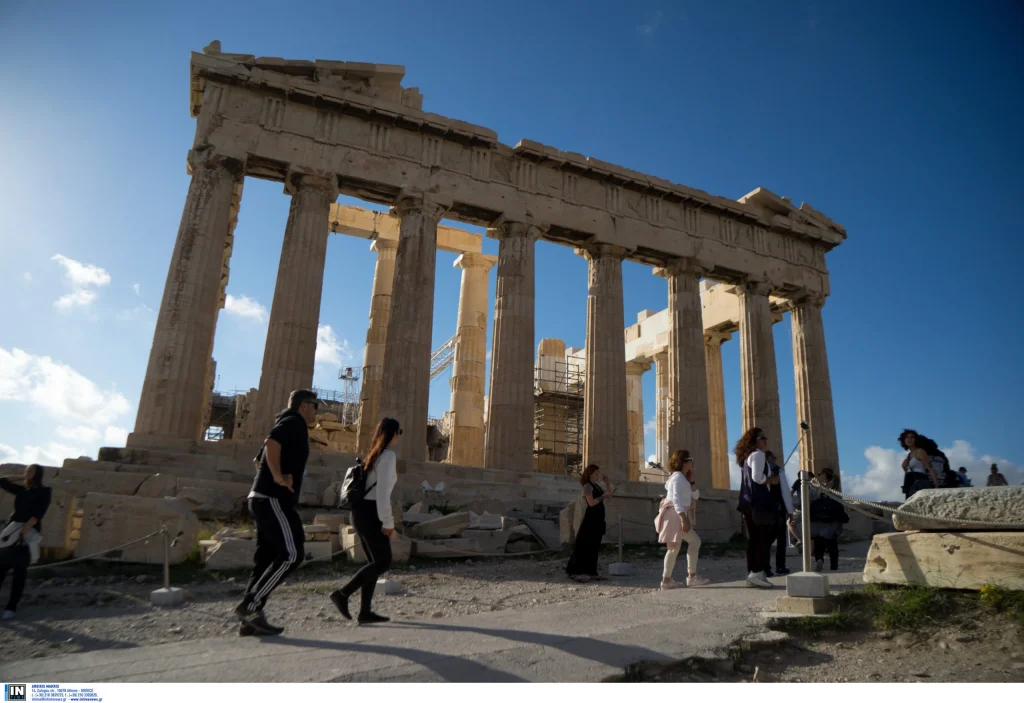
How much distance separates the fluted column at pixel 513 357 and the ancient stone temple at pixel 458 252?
0.18ft

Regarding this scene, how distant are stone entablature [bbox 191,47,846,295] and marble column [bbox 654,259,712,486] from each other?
0.96 meters

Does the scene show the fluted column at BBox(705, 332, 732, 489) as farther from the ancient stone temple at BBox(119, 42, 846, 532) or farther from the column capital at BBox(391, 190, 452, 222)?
the column capital at BBox(391, 190, 452, 222)

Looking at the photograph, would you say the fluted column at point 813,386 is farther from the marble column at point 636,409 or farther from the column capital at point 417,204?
the column capital at point 417,204

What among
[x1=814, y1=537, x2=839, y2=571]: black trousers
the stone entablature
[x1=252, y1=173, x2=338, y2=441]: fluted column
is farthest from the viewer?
the stone entablature

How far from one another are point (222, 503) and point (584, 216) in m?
14.6

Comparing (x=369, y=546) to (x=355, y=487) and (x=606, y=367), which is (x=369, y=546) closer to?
(x=355, y=487)

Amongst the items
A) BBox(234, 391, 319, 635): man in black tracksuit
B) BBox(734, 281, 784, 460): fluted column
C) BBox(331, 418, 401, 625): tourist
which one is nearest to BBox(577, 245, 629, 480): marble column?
BBox(734, 281, 784, 460): fluted column

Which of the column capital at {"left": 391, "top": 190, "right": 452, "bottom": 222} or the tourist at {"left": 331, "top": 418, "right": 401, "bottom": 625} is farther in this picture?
the column capital at {"left": 391, "top": 190, "right": 452, "bottom": 222}

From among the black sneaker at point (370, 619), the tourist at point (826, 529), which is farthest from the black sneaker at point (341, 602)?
the tourist at point (826, 529)

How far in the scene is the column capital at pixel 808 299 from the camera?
27141mm

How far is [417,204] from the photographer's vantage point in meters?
20.9

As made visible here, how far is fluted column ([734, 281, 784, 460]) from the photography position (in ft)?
81.5

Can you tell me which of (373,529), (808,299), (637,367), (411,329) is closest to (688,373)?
(808,299)

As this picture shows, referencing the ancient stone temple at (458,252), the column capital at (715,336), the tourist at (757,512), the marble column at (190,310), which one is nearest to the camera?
the tourist at (757,512)
